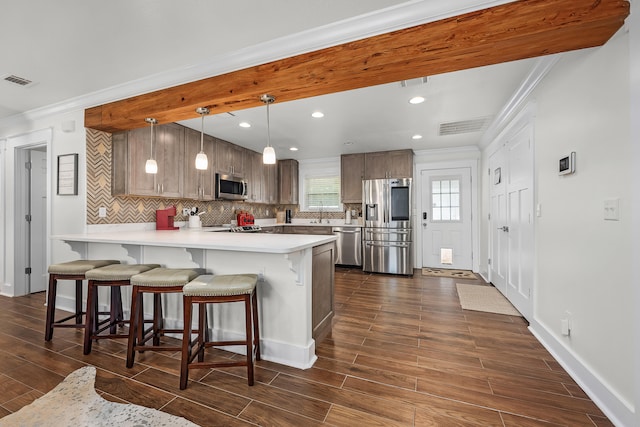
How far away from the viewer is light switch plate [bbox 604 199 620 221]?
1.49 metres

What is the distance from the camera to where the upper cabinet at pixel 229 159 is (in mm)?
4535

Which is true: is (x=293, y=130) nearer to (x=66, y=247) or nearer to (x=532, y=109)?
(x=532, y=109)

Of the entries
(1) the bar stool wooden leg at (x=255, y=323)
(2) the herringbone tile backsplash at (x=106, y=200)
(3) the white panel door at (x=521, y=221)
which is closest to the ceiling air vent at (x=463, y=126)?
(3) the white panel door at (x=521, y=221)

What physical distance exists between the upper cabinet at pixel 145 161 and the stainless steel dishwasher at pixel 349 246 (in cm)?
309

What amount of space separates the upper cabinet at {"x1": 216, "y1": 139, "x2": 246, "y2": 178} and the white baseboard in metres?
4.58

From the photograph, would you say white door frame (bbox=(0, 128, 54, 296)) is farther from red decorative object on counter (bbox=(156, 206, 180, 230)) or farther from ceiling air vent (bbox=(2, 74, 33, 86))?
red decorative object on counter (bbox=(156, 206, 180, 230))

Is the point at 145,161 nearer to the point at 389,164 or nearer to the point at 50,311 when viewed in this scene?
the point at 50,311

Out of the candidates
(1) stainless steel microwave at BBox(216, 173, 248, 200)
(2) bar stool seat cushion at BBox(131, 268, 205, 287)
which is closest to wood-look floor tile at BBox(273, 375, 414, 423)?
(2) bar stool seat cushion at BBox(131, 268, 205, 287)

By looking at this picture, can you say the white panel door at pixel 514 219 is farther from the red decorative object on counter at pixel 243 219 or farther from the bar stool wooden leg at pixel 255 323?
the red decorative object on counter at pixel 243 219

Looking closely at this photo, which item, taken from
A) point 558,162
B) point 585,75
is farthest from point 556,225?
point 585,75

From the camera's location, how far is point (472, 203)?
16.9 feet

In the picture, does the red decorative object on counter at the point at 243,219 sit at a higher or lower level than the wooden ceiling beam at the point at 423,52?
lower

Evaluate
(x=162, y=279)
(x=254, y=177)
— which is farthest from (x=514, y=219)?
(x=254, y=177)

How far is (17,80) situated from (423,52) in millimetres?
3627
